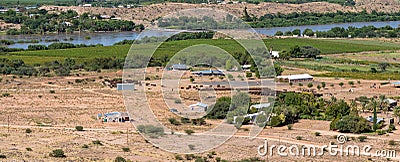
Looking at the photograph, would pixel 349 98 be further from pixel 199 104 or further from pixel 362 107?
pixel 199 104

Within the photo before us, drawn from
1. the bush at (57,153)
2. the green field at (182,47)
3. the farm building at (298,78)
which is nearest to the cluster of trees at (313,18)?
the green field at (182,47)

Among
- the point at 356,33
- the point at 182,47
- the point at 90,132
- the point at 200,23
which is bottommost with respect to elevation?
the point at 90,132

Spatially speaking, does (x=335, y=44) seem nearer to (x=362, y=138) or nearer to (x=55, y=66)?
(x=55, y=66)

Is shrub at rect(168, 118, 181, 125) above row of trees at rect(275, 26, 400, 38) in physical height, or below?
below

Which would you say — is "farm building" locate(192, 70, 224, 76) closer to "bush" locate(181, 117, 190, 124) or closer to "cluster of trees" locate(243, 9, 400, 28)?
"bush" locate(181, 117, 190, 124)

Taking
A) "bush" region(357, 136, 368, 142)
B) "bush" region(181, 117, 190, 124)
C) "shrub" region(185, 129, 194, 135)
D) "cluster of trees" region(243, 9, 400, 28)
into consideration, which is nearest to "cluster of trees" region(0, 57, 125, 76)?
"bush" region(181, 117, 190, 124)

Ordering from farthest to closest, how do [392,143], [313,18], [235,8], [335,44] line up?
[235,8] < [313,18] < [335,44] < [392,143]

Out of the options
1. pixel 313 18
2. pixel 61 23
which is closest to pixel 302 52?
pixel 61 23
